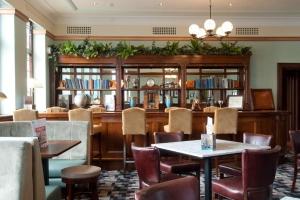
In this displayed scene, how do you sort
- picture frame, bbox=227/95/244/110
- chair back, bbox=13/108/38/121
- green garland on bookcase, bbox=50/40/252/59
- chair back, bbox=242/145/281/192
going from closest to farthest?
chair back, bbox=242/145/281/192
chair back, bbox=13/108/38/121
green garland on bookcase, bbox=50/40/252/59
picture frame, bbox=227/95/244/110

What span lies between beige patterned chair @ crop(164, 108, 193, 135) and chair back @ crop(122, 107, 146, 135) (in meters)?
0.48

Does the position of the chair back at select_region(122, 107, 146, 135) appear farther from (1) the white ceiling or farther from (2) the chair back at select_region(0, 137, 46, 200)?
(2) the chair back at select_region(0, 137, 46, 200)

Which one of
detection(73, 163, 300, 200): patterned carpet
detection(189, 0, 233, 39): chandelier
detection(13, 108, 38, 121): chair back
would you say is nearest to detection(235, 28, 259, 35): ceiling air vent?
detection(189, 0, 233, 39): chandelier

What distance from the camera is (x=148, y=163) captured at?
3238mm

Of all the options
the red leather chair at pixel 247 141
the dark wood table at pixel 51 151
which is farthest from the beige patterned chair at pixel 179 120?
the dark wood table at pixel 51 151

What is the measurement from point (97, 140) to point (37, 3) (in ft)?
10.9

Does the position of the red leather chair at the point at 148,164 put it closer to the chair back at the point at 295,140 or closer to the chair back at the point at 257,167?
the chair back at the point at 257,167

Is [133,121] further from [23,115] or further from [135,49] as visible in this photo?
[135,49]

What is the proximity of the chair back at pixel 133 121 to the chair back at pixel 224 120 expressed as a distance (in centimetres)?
130

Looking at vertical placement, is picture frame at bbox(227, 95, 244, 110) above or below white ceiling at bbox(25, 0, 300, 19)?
below

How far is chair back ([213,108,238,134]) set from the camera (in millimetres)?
6207

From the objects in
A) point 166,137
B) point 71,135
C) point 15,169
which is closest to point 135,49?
point 71,135

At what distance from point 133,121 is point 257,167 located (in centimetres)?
Result: 327

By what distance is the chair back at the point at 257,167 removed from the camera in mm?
3053
